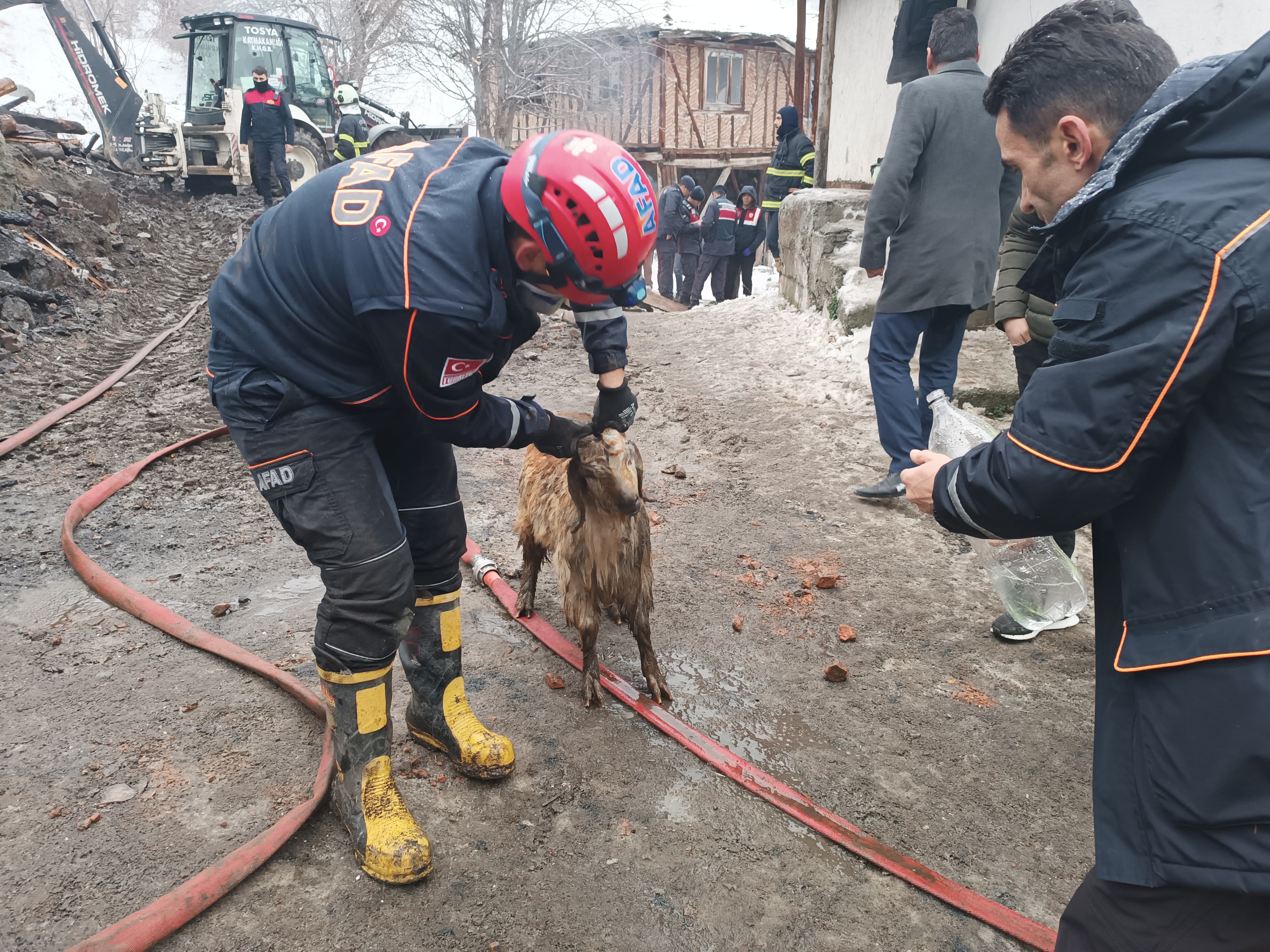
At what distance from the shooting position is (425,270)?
201cm

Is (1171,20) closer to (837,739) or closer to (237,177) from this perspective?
(837,739)

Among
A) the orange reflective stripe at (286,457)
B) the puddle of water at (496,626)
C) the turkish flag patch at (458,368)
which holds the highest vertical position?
the turkish flag patch at (458,368)

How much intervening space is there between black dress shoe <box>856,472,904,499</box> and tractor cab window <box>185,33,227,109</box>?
59.9ft

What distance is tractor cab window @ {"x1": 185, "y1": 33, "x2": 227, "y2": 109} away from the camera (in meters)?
17.7

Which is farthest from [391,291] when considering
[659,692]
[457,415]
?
[659,692]

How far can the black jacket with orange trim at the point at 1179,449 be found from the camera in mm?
1237

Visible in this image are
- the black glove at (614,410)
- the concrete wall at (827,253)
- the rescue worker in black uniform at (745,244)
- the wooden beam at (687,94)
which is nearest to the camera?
the black glove at (614,410)

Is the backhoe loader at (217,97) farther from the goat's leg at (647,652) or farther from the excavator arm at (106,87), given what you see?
the goat's leg at (647,652)

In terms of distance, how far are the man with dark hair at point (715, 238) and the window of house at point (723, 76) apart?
12.7 meters

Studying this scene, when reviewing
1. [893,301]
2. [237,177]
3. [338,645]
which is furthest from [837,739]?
[237,177]

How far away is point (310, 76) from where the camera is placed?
1869cm

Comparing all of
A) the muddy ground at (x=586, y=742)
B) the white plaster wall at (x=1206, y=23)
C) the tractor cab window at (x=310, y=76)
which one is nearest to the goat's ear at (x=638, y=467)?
the muddy ground at (x=586, y=742)

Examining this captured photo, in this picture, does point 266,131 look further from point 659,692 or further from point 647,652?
point 659,692

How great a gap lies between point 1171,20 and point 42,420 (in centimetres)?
834
